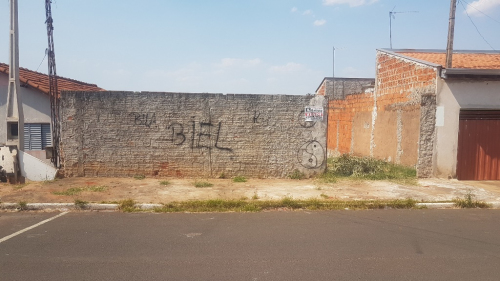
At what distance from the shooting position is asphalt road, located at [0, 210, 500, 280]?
444 centimetres

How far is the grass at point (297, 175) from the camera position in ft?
36.3

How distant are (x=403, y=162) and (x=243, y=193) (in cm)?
636

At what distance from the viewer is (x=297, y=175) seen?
36.3 feet

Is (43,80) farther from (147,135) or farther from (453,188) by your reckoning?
(453,188)

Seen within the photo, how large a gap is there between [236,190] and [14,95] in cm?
670

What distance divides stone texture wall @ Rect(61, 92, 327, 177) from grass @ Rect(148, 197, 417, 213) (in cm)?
301

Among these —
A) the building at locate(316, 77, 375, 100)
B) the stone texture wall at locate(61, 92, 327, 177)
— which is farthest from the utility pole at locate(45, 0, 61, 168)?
the building at locate(316, 77, 375, 100)

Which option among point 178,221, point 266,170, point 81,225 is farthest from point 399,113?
point 81,225

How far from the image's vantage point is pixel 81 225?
259 inches

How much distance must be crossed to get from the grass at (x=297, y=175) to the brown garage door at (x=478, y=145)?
4.76 metres

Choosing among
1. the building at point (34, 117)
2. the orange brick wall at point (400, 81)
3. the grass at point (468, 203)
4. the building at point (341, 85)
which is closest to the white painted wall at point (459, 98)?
the orange brick wall at point (400, 81)

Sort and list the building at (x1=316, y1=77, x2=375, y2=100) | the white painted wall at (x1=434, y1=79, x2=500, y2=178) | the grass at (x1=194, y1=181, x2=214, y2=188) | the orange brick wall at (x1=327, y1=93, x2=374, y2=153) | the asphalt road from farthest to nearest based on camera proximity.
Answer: the building at (x1=316, y1=77, x2=375, y2=100)
the orange brick wall at (x1=327, y1=93, x2=374, y2=153)
the white painted wall at (x1=434, y1=79, x2=500, y2=178)
the grass at (x1=194, y1=181, x2=214, y2=188)
the asphalt road

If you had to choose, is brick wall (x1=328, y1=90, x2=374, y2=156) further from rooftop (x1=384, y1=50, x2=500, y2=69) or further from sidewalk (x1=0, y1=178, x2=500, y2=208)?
sidewalk (x1=0, y1=178, x2=500, y2=208)

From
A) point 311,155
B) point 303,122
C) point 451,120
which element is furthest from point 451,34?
point 311,155
